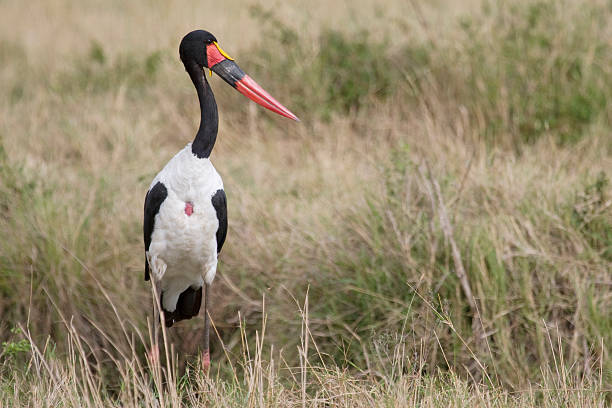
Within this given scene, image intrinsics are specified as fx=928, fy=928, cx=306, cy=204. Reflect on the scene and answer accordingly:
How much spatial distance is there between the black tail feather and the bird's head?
1003 mm

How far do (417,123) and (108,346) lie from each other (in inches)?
91.9

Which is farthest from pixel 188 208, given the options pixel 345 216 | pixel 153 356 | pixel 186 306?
pixel 345 216

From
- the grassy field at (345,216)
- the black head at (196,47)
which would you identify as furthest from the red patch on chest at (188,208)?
the black head at (196,47)

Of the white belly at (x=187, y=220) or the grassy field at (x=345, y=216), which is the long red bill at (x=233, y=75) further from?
the grassy field at (x=345, y=216)

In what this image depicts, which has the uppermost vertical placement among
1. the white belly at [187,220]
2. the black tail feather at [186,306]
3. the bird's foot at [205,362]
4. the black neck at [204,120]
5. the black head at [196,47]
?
the black head at [196,47]

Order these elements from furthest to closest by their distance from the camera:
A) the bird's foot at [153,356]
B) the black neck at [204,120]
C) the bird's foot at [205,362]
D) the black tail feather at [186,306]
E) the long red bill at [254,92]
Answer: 1. the black tail feather at [186,306]
2. the bird's foot at [205,362]
3. the long red bill at [254,92]
4. the black neck at [204,120]
5. the bird's foot at [153,356]

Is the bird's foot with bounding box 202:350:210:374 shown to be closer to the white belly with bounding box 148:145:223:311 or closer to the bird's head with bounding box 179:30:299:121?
the white belly with bounding box 148:145:223:311

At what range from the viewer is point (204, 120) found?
3518mm

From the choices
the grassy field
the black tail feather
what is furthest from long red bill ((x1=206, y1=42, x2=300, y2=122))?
the black tail feather

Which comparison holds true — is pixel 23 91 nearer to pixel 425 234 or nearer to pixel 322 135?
pixel 322 135

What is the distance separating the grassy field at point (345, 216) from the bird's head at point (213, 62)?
2.70ft

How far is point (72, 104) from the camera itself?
21.7 ft

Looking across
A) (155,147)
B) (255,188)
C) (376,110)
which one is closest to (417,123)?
(376,110)

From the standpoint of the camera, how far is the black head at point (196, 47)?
355 centimetres
